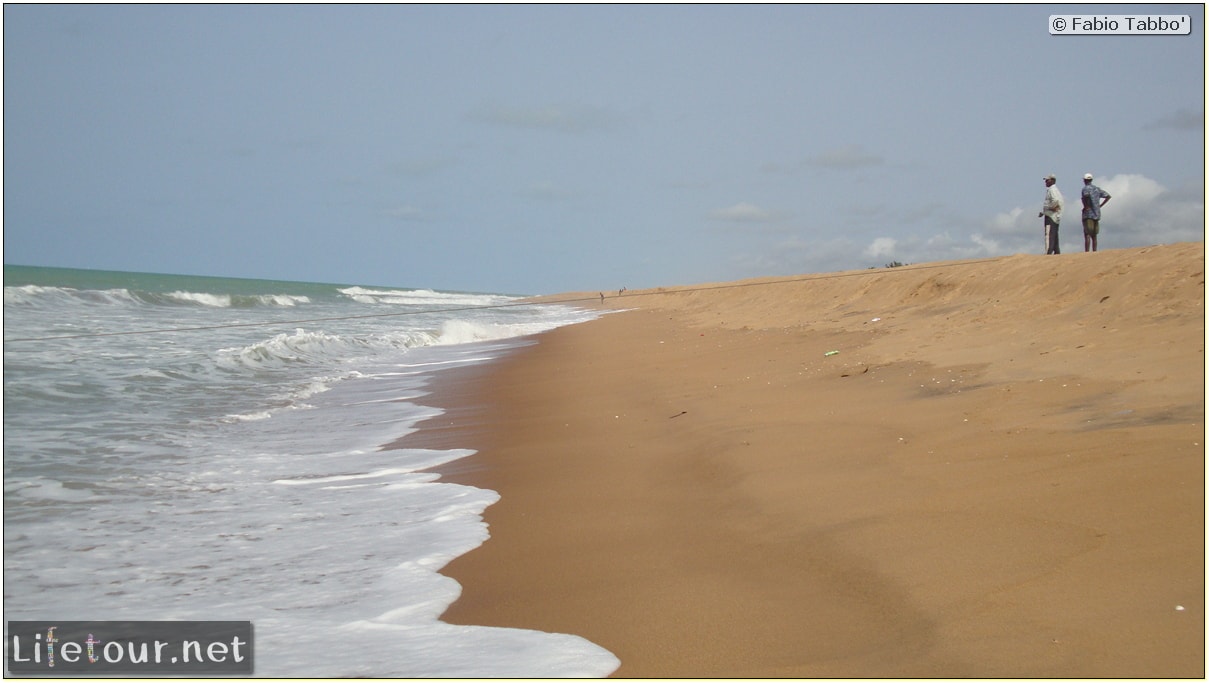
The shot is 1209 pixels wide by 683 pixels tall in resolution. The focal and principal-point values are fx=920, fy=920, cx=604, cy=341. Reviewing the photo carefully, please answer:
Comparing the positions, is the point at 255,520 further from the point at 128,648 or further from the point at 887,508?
the point at 887,508

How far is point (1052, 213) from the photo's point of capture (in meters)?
14.0

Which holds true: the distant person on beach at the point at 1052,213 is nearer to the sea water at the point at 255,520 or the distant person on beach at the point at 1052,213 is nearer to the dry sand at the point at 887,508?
the dry sand at the point at 887,508

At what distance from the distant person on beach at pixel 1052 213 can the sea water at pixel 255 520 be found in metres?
9.87

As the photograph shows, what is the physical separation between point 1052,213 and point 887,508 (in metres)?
11.5

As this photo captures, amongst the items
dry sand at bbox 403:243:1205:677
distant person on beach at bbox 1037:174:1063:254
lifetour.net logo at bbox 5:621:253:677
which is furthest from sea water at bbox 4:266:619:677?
distant person on beach at bbox 1037:174:1063:254

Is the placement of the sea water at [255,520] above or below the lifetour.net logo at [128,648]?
above

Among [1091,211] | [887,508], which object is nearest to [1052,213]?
[1091,211]

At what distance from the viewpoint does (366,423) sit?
8641 millimetres

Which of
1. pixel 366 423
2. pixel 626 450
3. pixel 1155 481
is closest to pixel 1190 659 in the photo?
pixel 1155 481

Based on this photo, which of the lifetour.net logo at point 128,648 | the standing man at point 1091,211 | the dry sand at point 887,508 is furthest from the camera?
the standing man at point 1091,211

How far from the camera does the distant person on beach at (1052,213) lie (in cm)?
1375

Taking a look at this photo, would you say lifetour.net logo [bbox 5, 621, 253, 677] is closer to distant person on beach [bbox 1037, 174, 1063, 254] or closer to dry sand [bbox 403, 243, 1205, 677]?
dry sand [bbox 403, 243, 1205, 677]

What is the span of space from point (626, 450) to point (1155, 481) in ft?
11.0

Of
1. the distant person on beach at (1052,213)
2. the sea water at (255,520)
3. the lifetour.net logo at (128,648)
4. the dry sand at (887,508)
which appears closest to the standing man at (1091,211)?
the distant person on beach at (1052,213)
